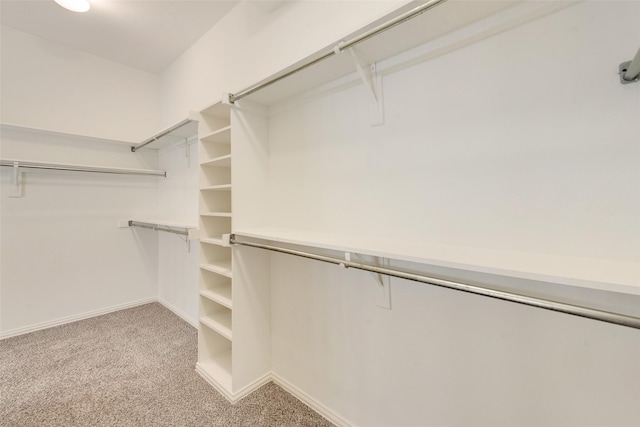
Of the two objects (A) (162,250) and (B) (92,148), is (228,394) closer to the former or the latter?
(A) (162,250)

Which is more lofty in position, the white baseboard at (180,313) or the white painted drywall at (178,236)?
the white painted drywall at (178,236)

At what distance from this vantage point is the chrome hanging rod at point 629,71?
69 cm

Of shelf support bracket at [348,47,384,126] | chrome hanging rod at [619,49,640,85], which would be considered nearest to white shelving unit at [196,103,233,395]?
shelf support bracket at [348,47,384,126]

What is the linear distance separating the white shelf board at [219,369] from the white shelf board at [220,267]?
0.73 meters

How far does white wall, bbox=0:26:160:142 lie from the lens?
2492 millimetres

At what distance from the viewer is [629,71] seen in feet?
2.37

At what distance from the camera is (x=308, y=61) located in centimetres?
126

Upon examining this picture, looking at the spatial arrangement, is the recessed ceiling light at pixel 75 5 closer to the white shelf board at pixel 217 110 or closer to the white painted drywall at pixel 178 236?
the white painted drywall at pixel 178 236

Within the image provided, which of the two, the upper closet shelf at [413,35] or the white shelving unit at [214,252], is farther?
the white shelving unit at [214,252]

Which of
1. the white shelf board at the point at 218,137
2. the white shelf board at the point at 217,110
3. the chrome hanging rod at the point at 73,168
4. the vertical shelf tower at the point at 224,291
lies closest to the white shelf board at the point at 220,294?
the vertical shelf tower at the point at 224,291

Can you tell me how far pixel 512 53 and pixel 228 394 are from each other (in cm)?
241

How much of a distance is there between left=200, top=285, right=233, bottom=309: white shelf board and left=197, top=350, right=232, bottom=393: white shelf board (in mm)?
517

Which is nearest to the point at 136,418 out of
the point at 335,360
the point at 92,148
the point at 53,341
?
the point at 335,360

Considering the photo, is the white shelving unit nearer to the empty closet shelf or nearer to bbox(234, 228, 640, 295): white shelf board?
the empty closet shelf
